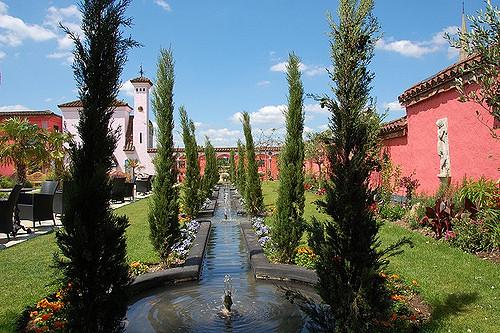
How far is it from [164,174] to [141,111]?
33.8m

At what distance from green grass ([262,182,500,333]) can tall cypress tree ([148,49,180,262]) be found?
12.2 feet

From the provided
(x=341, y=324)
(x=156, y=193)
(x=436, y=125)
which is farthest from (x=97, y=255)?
(x=436, y=125)

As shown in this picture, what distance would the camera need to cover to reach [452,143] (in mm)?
10555

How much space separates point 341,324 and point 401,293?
2193 millimetres

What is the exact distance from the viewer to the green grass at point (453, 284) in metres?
4.35

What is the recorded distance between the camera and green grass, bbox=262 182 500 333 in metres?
4.35

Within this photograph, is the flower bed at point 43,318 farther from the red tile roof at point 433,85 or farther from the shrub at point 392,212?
the shrub at point 392,212

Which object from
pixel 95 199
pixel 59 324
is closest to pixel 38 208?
pixel 59 324

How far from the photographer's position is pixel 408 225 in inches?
430

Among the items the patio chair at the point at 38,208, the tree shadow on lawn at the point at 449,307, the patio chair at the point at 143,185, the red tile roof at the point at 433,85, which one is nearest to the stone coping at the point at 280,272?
the tree shadow on lawn at the point at 449,307

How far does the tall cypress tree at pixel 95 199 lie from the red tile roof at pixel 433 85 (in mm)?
7765

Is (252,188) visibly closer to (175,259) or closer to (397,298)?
(175,259)

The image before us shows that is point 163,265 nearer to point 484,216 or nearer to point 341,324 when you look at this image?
point 341,324

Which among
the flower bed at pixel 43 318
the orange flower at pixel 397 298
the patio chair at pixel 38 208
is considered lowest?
the orange flower at pixel 397 298
